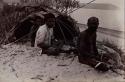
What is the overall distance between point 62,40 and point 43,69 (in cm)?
24

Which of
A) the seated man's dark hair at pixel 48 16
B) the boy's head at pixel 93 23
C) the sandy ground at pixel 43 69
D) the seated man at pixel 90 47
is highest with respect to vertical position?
the seated man's dark hair at pixel 48 16

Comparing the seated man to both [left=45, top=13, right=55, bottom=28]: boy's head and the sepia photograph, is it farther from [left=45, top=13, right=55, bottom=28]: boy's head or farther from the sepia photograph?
[left=45, top=13, right=55, bottom=28]: boy's head

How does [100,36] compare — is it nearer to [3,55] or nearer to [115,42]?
[115,42]

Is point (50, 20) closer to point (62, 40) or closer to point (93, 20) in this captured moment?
point (62, 40)

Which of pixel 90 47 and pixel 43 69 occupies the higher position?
pixel 90 47

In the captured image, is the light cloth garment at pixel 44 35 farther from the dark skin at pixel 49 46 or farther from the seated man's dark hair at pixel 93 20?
the seated man's dark hair at pixel 93 20

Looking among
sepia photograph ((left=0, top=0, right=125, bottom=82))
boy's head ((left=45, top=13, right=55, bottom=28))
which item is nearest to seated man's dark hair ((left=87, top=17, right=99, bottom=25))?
sepia photograph ((left=0, top=0, right=125, bottom=82))

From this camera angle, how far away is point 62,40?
2.38 metres

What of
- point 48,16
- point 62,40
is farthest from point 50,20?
point 62,40

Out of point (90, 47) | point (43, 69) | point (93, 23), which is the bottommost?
point (43, 69)

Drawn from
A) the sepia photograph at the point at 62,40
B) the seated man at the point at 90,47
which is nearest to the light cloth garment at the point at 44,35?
the sepia photograph at the point at 62,40

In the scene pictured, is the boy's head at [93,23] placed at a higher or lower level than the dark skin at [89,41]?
higher

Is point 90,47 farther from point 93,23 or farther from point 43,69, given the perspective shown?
point 43,69

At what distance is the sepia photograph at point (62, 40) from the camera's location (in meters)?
2.34
